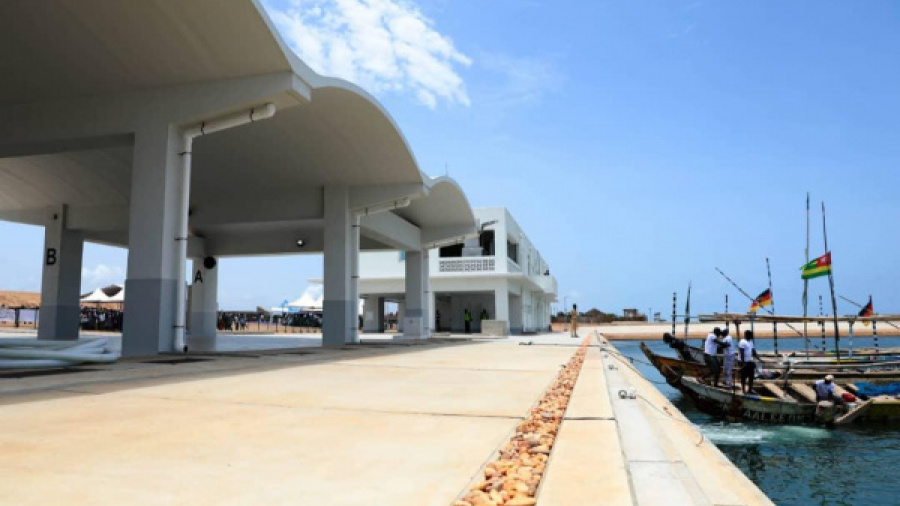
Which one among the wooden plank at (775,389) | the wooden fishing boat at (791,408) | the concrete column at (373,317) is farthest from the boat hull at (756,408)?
the concrete column at (373,317)

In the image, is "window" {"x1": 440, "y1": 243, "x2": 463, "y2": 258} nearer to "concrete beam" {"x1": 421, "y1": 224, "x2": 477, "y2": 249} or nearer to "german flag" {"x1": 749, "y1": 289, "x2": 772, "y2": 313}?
"concrete beam" {"x1": 421, "y1": 224, "x2": 477, "y2": 249}

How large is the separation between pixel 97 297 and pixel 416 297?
26.0 metres

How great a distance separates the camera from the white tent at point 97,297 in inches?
1617

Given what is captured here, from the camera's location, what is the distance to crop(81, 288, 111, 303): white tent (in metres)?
41.1

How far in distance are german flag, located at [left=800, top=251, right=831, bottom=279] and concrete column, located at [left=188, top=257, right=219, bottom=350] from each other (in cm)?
2982

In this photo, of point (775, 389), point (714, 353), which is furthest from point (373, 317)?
point (775, 389)

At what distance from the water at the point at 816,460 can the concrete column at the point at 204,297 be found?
2290 cm

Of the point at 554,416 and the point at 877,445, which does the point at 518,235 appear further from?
the point at 554,416

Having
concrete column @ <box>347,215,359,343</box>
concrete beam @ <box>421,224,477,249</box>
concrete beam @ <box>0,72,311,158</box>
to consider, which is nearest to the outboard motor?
concrete column @ <box>347,215,359,343</box>

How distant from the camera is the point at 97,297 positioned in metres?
42.9

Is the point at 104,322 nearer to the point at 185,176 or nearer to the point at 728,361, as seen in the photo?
the point at 185,176

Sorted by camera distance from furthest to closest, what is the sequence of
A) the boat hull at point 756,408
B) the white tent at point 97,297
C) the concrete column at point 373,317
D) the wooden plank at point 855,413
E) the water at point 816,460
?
the concrete column at point 373,317 → the white tent at point 97,297 → the boat hull at point 756,408 → the wooden plank at point 855,413 → the water at point 816,460

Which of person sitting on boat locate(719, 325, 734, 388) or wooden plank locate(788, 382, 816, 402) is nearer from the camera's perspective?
person sitting on boat locate(719, 325, 734, 388)

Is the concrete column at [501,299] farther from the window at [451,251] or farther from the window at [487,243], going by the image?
the window at [451,251]
